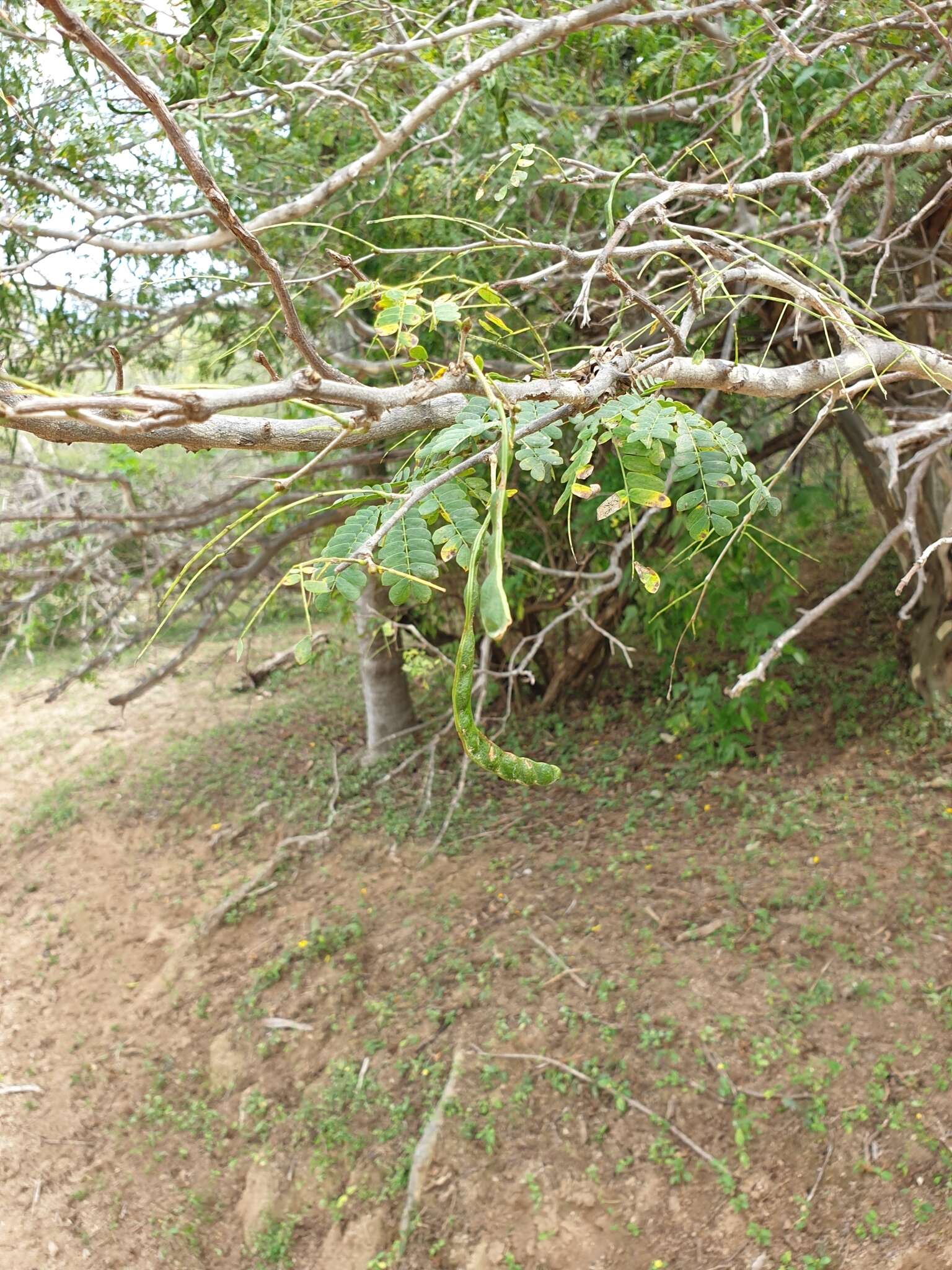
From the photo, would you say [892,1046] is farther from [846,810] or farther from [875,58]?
[875,58]

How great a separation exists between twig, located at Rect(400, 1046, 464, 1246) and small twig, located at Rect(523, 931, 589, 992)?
1.71 ft

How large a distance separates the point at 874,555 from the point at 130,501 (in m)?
3.39

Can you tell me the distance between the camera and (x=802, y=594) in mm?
5590

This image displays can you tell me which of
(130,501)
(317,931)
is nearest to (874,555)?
(317,931)

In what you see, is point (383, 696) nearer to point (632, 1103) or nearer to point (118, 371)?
point (632, 1103)

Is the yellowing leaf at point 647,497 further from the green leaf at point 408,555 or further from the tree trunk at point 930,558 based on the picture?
the tree trunk at point 930,558

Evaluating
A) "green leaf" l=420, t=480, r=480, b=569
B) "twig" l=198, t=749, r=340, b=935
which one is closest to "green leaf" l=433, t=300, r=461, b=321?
"green leaf" l=420, t=480, r=480, b=569

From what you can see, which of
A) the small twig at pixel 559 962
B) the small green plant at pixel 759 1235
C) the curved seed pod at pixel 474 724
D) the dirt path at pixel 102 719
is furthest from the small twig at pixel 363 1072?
the dirt path at pixel 102 719

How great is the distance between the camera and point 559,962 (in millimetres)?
3740

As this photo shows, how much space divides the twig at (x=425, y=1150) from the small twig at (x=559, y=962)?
521 millimetres

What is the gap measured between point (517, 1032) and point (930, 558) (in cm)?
298

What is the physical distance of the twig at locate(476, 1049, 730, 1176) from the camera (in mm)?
2830

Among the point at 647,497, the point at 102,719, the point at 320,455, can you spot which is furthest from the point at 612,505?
the point at 102,719

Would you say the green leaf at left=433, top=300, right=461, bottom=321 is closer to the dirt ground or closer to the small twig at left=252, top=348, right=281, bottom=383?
the small twig at left=252, top=348, right=281, bottom=383
